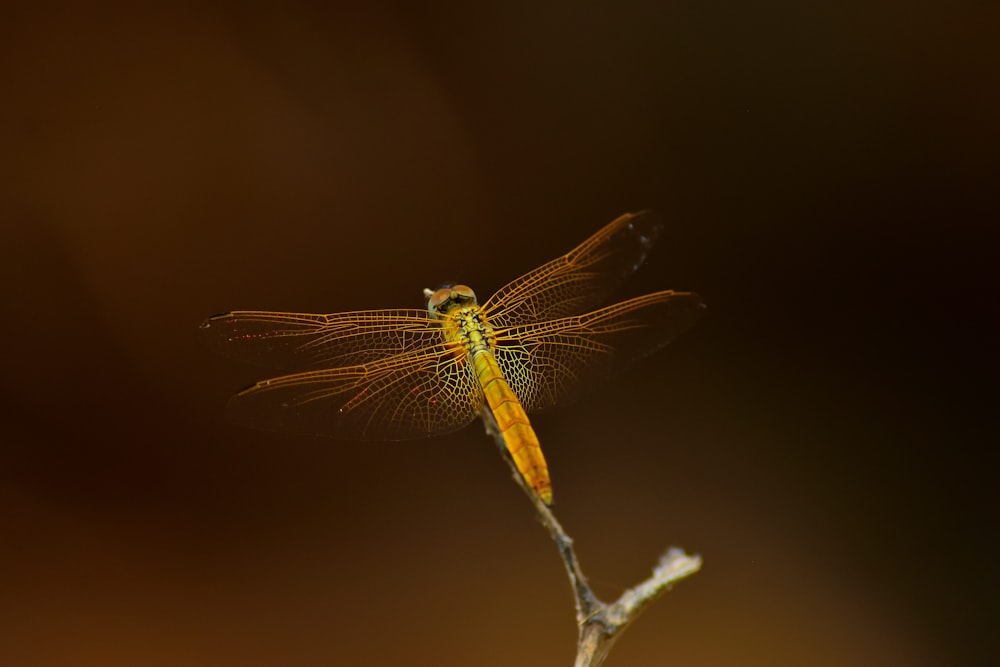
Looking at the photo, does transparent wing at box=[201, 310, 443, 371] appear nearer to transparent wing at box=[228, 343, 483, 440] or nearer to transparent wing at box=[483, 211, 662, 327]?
transparent wing at box=[228, 343, 483, 440]

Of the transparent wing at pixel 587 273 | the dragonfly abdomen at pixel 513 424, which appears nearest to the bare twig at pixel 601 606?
the dragonfly abdomen at pixel 513 424

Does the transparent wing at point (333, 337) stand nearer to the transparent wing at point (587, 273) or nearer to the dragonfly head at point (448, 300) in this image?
the dragonfly head at point (448, 300)

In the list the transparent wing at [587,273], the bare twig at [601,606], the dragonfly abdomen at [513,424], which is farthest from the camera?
the transparent wing at [587,273]

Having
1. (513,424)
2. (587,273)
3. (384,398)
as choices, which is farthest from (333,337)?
(587,273)

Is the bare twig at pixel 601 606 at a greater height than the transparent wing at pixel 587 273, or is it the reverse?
the transparent wing at pixel 587 273

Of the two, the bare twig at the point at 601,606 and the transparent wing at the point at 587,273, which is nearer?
the bare twig at the point at 601,606

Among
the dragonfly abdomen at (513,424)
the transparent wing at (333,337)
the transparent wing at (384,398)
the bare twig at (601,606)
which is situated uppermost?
the transparent wing at (333,337)

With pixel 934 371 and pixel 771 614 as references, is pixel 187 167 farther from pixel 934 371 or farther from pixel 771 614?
pixel 934 371

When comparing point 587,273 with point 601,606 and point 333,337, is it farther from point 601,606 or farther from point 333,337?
point 601,606
